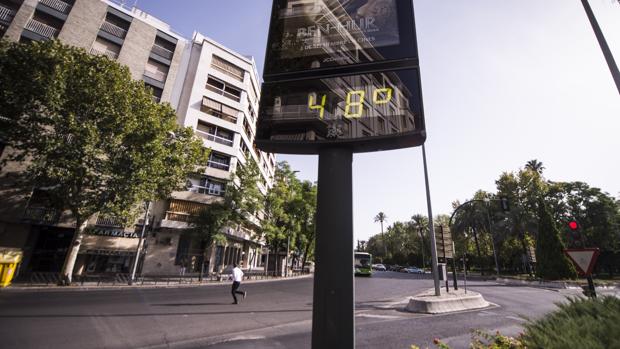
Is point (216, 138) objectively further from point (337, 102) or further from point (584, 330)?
point (584, 330)

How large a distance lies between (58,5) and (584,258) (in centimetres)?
3666

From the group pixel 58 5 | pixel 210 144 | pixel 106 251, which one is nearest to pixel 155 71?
pixel 58 5

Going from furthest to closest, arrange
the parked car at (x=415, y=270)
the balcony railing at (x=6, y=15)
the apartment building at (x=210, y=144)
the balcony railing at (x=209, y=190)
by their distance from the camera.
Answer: the parked car at (x=415, y=270), the balcony railing at (x=209, y=190), the apartment building at (x=210, y=144), the balcony railing at (x=6, y=15)

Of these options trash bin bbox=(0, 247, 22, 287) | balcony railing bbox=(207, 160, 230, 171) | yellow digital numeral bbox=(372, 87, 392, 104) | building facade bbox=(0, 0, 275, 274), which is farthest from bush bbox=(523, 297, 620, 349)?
balcony railing bbox=(207, 160, 230, 171)

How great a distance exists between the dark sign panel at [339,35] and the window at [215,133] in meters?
25.0

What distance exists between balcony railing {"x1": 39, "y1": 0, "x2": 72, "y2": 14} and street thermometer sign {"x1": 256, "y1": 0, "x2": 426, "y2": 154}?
31323 mm

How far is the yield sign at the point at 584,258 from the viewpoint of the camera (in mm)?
5565

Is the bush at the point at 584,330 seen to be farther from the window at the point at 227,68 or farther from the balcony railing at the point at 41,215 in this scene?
the window at the point at 227,68

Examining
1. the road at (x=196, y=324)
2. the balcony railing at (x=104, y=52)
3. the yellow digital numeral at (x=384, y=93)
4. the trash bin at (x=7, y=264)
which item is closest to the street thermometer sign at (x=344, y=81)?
the yellow digital numeral at (x=384, y=93)

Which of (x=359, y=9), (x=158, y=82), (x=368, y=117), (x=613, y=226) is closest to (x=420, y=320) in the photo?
(x=368, y=117)

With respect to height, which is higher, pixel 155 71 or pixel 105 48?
pixel 105 48

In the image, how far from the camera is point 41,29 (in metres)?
21.8

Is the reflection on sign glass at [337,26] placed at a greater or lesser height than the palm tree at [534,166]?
lesser

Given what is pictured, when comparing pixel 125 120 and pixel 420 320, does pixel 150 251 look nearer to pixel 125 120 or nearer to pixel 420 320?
pixel 125 120
